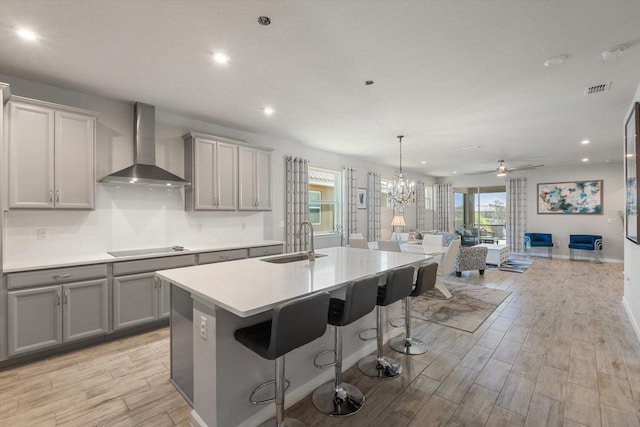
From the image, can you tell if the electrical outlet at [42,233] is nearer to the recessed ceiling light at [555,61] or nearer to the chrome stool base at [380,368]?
the chrome stool base at [380,368]

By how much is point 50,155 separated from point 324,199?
4.69 m

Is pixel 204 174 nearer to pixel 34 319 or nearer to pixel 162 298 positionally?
pixel 162 298

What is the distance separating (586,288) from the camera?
5215 millimetres

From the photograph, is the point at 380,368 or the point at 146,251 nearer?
the point at 380,368

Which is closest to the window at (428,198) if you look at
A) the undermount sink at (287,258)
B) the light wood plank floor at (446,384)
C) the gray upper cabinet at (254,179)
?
the light wood plank floor at (446,384)

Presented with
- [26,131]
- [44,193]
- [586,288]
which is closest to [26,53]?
[26,131]

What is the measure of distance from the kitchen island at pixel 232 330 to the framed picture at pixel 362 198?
4.91 meters

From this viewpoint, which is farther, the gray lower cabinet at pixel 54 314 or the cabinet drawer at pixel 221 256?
the cabinet drawer at pixel 221 256

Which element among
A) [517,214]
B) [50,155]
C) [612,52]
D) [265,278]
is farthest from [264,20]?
[517,214]

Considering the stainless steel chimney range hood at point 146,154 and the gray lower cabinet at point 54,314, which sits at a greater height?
the stainless steel chimney range hood at point 146,154

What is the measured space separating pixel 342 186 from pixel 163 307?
4.46m

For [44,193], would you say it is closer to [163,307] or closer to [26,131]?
[26,131]

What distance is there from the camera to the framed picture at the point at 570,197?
321 inches

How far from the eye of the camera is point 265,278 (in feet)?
6.68
